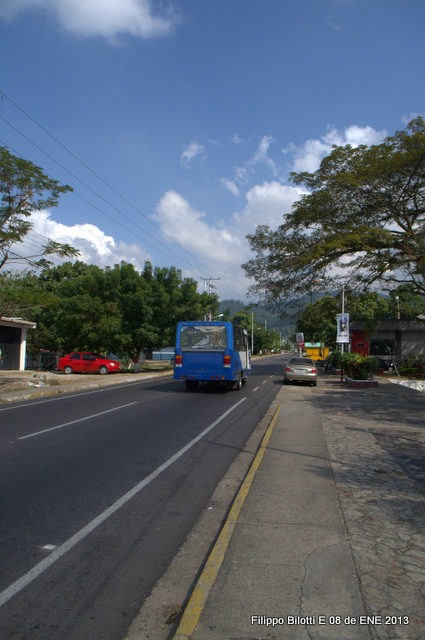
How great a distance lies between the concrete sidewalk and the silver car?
1537 centimetres

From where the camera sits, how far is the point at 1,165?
17922 millimetres

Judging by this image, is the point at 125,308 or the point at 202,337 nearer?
the point at 202,337

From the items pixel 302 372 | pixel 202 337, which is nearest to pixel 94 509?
pixel 202 337

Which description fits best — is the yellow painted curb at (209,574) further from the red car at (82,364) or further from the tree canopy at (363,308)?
the red car at (82,364)

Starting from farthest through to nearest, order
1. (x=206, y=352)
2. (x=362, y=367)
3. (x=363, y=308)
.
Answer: (x=363, y=308) < (x=362, y=367) < (x=206, y=352)

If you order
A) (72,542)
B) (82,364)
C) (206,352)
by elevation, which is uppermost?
(206,352)

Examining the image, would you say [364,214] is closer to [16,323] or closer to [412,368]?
[412,368]

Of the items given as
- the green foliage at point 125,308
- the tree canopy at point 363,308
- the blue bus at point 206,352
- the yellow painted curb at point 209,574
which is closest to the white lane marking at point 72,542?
the yellow painted curb at point 209,574

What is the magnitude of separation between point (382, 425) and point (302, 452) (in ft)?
13.6

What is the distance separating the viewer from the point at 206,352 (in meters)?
18.4

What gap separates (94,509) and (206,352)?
13.1 meters

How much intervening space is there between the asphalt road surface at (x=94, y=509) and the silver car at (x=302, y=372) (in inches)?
504

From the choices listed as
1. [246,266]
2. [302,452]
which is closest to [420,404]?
[302,452]

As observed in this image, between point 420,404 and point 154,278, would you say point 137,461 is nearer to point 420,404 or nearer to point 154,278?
point 420,404
